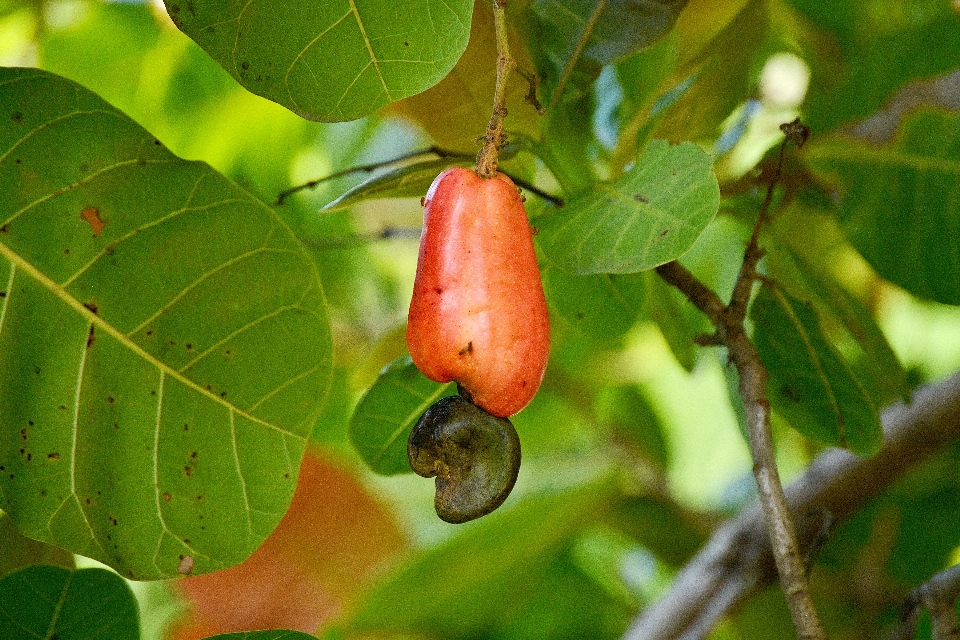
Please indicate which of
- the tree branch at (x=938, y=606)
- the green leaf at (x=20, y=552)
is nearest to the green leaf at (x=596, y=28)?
the tree branch at (x=938, y=606)

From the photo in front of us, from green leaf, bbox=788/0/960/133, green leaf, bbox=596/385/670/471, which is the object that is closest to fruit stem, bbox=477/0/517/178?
green leaf, bbox=788/0/960/133

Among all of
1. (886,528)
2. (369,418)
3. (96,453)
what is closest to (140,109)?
(369,418)

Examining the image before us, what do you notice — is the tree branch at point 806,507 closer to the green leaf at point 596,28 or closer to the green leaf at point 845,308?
the green leaf at point 845,308

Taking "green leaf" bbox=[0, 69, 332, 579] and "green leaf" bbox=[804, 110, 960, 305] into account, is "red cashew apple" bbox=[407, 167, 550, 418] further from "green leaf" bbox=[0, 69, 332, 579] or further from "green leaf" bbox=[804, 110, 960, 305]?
"green leaf" bbox=[804, 110, 960, 305]

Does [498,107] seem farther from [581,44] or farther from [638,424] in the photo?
[638,424]

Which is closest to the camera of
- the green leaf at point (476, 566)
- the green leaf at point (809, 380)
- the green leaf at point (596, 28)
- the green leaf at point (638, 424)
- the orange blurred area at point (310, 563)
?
the green leaf at point (596, 28)

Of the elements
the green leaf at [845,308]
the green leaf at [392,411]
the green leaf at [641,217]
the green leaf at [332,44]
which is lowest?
the green leaf at [392,411]

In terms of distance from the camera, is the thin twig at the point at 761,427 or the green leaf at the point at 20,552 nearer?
the thin twig at the point at 761,427
